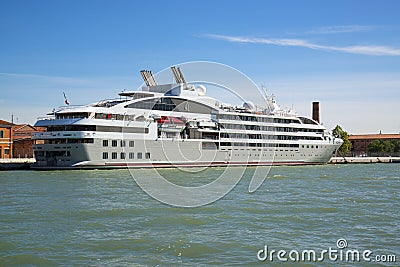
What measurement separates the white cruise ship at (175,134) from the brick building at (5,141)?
10736 millimetres

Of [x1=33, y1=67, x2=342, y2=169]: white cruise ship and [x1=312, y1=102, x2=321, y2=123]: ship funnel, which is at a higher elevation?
[x1=312, y1=102, x2=321, y2=123]: ship funnel

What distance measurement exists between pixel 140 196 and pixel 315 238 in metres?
10.1

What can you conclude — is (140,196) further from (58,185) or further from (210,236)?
(210,236)

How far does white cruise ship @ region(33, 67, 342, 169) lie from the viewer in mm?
39406

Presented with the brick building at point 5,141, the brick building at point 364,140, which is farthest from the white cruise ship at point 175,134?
the brick building at point 364,140

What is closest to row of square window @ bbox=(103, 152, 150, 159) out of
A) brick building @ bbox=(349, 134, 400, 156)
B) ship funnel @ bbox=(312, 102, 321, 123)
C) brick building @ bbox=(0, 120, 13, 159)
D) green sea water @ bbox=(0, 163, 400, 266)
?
green sea water @ bbox=(0, 163, 400, 266)

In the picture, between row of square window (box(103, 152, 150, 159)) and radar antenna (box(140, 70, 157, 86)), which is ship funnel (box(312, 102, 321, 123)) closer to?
radar antenna (box(140, 70, 157, 86))

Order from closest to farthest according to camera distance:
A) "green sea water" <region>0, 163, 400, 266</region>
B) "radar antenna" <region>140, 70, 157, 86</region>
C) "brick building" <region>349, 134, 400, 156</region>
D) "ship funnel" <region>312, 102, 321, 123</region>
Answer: "green sea water" <region>0, 163, 400, 266</region> → "radar antenna" <region>140, 70, 157, 86</region> → "ship funnel" <region>312, 102, 321, 123</region> → "brick building" <region>349, 134, 400, 156</region>

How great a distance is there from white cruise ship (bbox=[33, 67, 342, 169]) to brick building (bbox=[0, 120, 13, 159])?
10.7m

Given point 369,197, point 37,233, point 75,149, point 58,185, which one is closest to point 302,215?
point 369,197

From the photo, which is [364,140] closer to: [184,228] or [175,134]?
[175,134]

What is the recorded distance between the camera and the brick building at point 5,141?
55.8 metres

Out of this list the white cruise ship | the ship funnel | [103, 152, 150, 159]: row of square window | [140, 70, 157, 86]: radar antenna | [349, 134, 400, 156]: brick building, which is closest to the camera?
the white cruise ship

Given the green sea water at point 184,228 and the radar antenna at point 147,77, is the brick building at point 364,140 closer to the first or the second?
the radar antenna at point 147,77
